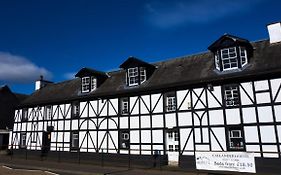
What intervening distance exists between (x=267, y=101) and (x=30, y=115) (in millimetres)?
21222

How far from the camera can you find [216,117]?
15.2m

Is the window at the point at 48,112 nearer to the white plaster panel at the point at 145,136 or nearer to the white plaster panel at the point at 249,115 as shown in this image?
the white plaster panel at the point at 145,136

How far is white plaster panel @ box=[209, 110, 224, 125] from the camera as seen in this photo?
1510 cm

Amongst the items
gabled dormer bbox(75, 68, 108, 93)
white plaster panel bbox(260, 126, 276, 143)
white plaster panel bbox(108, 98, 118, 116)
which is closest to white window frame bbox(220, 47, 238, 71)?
white plaster panel bbox(260, 126, 276, 143)

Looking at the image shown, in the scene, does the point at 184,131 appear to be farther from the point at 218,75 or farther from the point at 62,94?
the point at 62,94

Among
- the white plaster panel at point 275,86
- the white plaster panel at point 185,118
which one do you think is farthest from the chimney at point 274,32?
the white plaster panel at point 185,118

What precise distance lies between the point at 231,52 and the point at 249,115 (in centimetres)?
412

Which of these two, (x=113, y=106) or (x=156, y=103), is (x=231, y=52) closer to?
(x=156, y=103)

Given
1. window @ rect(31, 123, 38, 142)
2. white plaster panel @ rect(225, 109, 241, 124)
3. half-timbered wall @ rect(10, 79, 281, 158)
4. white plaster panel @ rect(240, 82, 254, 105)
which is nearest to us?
half-timbered wall @ rect(10, 79, 281, 158)

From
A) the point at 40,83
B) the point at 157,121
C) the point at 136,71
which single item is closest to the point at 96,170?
the point at 157,121

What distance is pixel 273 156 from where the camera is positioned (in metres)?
13.3

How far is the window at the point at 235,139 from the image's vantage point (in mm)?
14495

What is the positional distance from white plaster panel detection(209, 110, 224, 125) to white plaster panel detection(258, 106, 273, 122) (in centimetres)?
207

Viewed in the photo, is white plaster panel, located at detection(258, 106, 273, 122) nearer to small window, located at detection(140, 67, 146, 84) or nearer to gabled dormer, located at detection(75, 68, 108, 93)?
small window, located at detection(140, 67, 146, 84)
